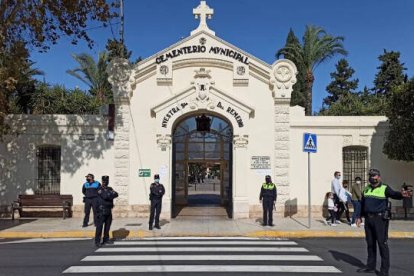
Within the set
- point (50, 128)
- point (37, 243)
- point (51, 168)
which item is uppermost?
point (50, 128)

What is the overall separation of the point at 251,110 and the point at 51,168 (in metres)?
7.83

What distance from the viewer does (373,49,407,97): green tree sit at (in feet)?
151

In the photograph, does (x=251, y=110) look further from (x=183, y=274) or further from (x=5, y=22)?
(x=183, y=274)

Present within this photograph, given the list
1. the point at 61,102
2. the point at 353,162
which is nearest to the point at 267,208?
the point at 353,162

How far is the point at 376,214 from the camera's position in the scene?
8531 millimetres

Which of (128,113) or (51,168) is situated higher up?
(128,113)

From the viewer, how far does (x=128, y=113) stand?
59.2 feet

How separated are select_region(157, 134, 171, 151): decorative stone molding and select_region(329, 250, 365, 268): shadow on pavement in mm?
8377

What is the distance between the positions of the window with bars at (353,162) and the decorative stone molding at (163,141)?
6697 millimetres

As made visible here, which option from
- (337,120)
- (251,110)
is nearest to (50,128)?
(251,110)

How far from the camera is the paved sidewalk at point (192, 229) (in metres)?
14.1

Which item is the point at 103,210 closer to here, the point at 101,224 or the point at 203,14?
the point at 101,224

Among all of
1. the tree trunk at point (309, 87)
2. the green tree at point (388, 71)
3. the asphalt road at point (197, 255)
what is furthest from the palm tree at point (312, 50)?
the asphalt road at point (197, 255)

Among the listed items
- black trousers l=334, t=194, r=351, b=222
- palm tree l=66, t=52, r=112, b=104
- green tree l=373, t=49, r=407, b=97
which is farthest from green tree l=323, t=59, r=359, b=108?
black trousers l=334, t=194, r=351, b=222
